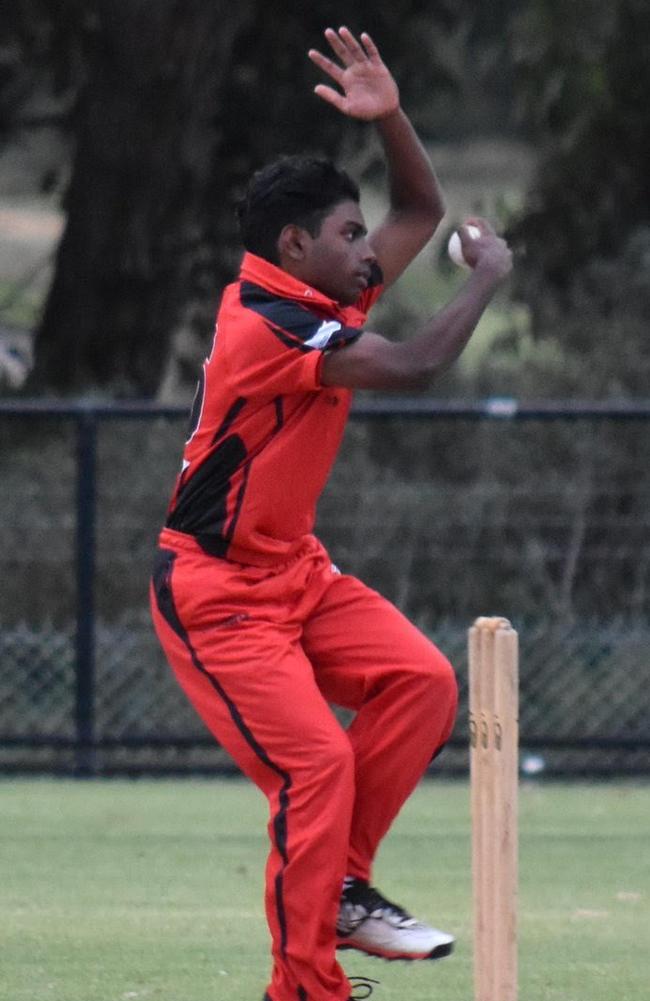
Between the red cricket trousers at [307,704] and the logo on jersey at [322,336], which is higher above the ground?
the logo on jersey at [322,336]

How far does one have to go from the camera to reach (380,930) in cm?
502

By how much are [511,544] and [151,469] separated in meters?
1.78

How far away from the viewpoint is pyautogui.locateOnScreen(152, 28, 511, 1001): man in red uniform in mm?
4812

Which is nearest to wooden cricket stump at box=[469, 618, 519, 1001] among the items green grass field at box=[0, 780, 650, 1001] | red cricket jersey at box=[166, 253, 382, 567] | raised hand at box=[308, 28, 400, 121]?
red cricket jersey at box=[166, 253, 382, 567]

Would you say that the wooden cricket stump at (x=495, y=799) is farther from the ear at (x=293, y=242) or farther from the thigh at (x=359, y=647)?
the ear at (x=293, y=242)

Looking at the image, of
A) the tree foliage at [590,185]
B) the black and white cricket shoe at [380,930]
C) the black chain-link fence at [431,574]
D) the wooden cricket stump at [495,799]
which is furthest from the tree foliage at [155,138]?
the wooden cricket stump at [495,799]

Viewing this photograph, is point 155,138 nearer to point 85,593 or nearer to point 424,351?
point 85,593

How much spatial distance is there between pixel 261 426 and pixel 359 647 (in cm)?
60

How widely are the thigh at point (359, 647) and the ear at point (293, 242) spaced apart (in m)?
0.81

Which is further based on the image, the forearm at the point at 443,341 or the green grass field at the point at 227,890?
the green grass field at the point at 227,890

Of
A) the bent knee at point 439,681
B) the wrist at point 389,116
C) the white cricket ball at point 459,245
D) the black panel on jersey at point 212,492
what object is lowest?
the bent knee at point 439,681

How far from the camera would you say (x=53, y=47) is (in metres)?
13.9

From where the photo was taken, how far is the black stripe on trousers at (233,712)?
483 cm

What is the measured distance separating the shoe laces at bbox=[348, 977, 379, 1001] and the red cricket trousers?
0.28 metres
